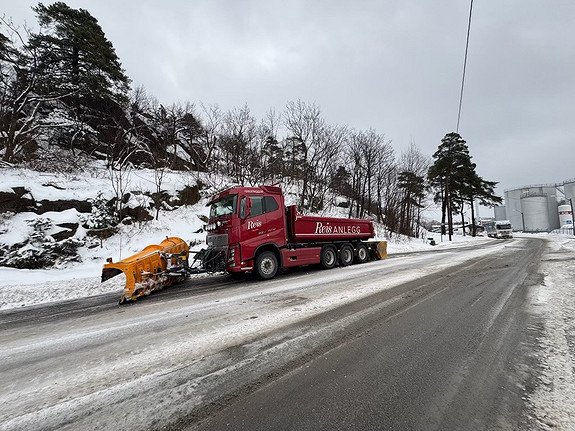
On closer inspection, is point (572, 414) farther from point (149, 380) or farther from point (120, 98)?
point (120, 98)

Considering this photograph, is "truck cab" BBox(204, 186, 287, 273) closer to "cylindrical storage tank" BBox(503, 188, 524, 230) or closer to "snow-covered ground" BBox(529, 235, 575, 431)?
"snow-covered ground" BBox(529, 235, 575, 431)

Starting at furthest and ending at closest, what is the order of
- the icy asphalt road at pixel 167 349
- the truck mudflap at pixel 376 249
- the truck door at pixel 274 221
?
the truck mudflap at pixel 376 249
the truck door at pixel 274 221
the icy asphalt road at pixel 167 349

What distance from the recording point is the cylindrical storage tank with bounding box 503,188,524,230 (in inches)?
2610

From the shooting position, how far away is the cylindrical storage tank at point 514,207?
218 ft

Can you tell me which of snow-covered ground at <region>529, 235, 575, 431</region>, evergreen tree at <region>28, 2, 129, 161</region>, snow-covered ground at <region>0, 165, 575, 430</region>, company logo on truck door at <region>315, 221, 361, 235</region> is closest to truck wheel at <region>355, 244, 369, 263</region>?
company logo on truck door at <region>315, 221, 361, 235</region>

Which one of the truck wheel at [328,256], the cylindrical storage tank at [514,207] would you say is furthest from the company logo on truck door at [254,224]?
the cylindrical storage tank at [514,207]

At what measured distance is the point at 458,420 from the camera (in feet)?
6.05

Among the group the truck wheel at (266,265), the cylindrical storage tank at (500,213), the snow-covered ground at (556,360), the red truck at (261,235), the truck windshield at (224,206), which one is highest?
the cylindrical storage tank at (500,213)

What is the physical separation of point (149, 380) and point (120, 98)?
80.5 ft

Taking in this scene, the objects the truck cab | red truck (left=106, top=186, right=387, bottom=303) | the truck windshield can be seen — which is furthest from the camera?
the truck windshield

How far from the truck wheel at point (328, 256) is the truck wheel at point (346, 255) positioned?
1.38 ft

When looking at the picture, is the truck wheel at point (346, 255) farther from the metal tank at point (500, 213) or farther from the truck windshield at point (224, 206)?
the metal tank at point (500, 213)

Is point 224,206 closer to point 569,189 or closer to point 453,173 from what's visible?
point 453,173

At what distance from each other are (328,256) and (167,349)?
7974 mm
